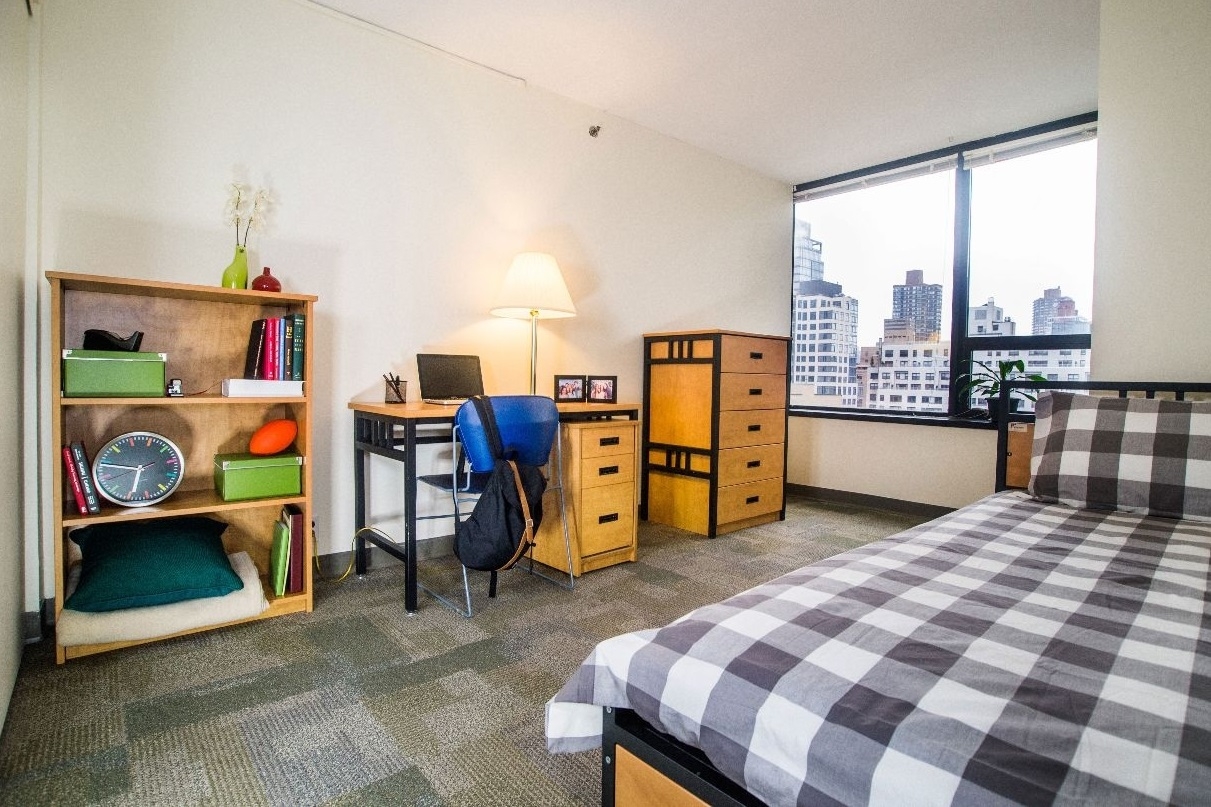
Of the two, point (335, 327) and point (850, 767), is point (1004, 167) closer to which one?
point (335, 327)

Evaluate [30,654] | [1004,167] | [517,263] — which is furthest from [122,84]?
[1004,167]

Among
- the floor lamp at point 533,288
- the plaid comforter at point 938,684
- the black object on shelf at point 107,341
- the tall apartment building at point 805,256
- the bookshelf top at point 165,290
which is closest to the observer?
the plaid comforter at point 938,684

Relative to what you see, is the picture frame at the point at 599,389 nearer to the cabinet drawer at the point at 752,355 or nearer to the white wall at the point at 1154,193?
the cabinet drawer at the point at 752,355

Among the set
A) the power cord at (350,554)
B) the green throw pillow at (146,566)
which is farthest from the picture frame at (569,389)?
the green throw pillow at (146,566)

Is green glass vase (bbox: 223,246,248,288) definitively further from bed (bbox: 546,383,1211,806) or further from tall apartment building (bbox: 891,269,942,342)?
tall apartment building (bbox: 891,269,942,342)

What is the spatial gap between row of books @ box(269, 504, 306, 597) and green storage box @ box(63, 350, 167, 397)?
641 millimetres

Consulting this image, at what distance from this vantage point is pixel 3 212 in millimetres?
1749

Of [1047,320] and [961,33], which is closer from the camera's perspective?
[961,33]

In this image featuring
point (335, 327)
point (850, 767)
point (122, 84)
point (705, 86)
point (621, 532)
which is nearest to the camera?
point (850, 767)

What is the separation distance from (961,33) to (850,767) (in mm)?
3283

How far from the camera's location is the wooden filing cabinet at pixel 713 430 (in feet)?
11.6

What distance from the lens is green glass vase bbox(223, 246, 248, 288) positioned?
225 centimetres

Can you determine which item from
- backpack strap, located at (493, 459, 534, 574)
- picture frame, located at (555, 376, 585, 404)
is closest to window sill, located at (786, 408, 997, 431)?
picture frame, located at (555, 376, 585, 404)

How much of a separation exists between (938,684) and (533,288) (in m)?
2.55
